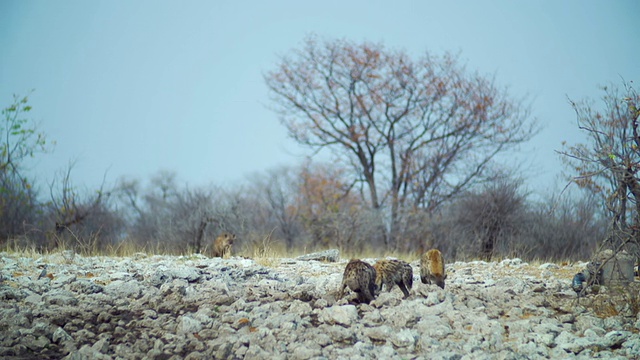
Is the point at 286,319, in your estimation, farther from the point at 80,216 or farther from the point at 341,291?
the point at 80,216

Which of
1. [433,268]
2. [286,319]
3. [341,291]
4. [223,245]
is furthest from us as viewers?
[223,245]

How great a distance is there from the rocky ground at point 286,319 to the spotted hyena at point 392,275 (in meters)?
0.11

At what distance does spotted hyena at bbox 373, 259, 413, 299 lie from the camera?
22.8 feet

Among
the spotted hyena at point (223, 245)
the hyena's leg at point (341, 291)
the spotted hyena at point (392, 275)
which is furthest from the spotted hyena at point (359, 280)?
the spotted hyena at point (223, 245)

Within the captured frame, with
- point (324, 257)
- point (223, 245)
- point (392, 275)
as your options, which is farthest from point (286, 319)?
point (223, 245)

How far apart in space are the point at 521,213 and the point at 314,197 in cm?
1072

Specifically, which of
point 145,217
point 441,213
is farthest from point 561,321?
point 145,217

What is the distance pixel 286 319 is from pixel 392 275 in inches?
56.7

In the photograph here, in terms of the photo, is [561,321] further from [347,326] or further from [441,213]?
[441,213]

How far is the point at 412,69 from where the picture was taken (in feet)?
73.6

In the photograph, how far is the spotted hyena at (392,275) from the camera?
6.95 meters

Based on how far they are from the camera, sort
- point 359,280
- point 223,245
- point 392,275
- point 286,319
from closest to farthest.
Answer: point 286,319
point 359,280
point 392,275
point 223,245

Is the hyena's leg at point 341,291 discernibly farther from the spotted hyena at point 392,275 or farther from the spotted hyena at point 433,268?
the spotted hyena at point 433,268

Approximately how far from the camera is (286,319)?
239 inches
